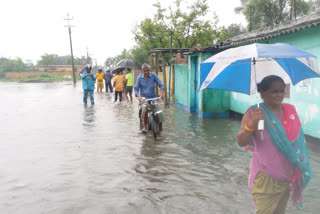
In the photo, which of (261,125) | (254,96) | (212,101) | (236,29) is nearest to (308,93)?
(254,96)

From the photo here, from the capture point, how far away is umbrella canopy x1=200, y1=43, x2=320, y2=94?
2830 mm

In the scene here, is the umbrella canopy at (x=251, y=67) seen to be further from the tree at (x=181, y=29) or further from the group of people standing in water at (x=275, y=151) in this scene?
the tree at (x=181, y=29)

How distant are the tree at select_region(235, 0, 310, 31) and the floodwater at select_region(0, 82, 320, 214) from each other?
30.1 metres

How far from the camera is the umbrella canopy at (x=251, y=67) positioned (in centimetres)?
283

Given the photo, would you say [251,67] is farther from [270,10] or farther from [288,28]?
[270,10]

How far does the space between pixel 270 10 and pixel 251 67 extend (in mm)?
37307

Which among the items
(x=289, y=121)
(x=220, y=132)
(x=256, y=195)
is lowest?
(x=220, y=132)

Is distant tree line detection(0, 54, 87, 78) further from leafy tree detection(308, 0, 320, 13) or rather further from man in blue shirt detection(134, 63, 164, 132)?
man in blue shirt detection(134, 63, 164, 132)

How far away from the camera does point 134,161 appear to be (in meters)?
5.85

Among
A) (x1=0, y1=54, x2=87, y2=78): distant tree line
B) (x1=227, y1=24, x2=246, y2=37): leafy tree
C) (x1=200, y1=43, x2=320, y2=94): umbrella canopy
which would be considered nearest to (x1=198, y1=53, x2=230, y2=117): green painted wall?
(x1=200, y1=43, x2=320, y2=94): umbrella canopy

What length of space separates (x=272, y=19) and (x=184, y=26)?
11.8 metres

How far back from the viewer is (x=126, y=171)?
207 inches

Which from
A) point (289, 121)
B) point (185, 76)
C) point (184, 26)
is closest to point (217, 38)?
point (184, 26)

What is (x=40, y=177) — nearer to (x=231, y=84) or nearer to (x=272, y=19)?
(x=231, y=84)
